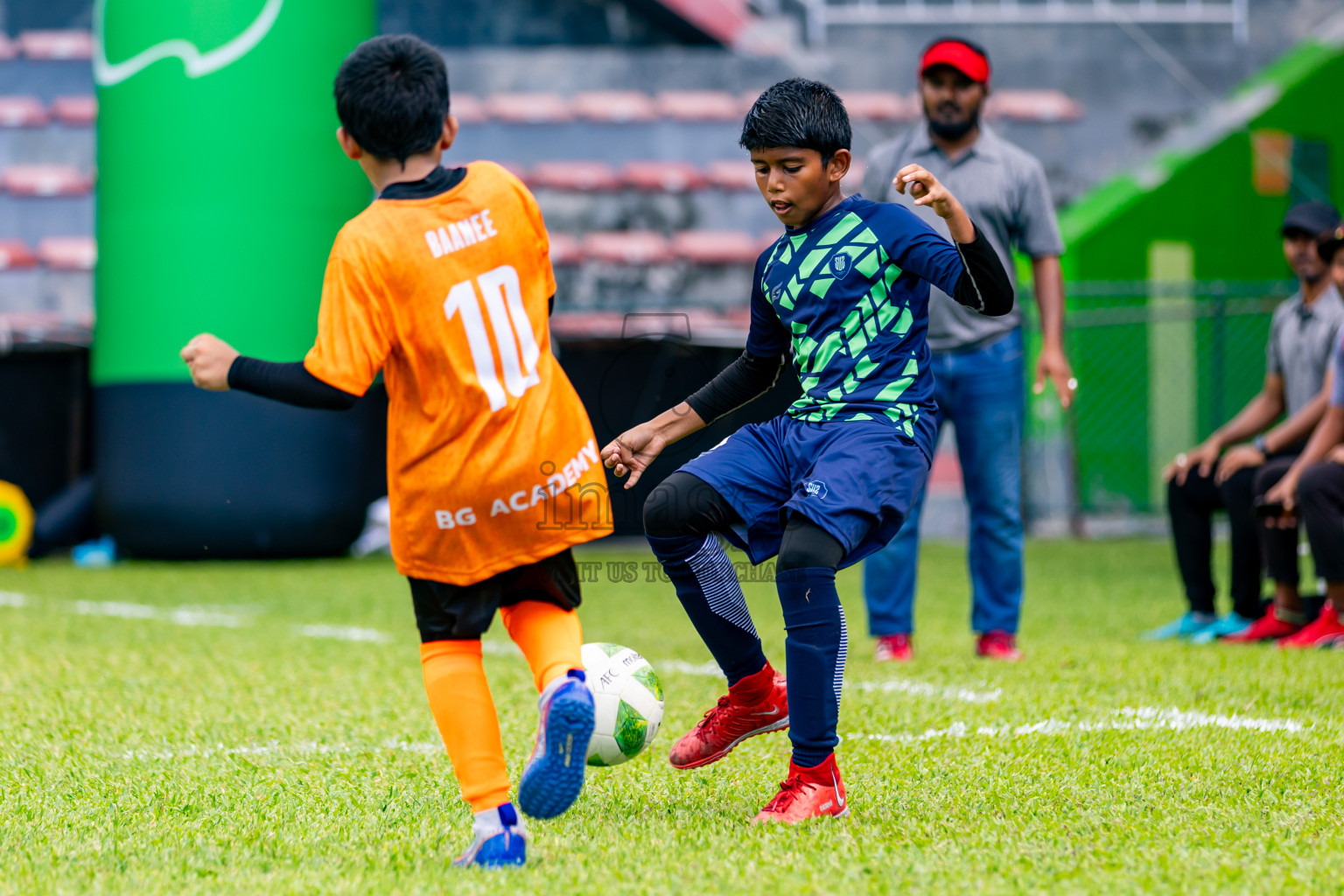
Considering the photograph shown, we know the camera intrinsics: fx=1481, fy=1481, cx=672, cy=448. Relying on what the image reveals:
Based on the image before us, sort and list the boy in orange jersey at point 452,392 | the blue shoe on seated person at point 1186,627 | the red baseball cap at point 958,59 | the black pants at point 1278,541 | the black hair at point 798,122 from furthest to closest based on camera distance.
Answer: the blue shoe on seated person at point 1186,627, the black pants at point 1278,541, the red baseball cap at point 958,59, the black hair at point 798,122, the boy in orange jersey at point 452,392

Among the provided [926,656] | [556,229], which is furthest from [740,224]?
[926,656]

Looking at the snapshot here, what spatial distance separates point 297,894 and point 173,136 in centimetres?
781

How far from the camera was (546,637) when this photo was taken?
247cm

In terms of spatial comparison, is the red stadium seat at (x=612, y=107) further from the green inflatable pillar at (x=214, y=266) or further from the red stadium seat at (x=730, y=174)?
the green inflatable pillar at (x=214, y=266)

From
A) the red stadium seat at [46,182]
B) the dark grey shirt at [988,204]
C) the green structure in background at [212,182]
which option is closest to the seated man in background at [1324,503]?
the dark grey shirt at [988,204]

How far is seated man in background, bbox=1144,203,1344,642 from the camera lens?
5.36 m

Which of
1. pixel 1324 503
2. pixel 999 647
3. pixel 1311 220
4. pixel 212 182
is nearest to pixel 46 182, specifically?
pixel 212 182

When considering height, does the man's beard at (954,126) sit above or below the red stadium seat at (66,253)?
above

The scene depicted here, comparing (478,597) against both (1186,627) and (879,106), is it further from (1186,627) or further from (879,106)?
(879,106)

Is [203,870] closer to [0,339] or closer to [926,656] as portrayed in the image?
[926,656]

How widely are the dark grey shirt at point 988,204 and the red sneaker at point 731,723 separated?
2040 millimetres

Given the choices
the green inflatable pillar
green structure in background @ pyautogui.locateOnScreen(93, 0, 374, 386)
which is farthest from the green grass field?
green structure in background @ pyautogui.locateOnScreen(93, 0, 374, 386)

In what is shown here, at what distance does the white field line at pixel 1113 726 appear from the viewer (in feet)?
11.2

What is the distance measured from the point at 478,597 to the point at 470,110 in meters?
13.2
